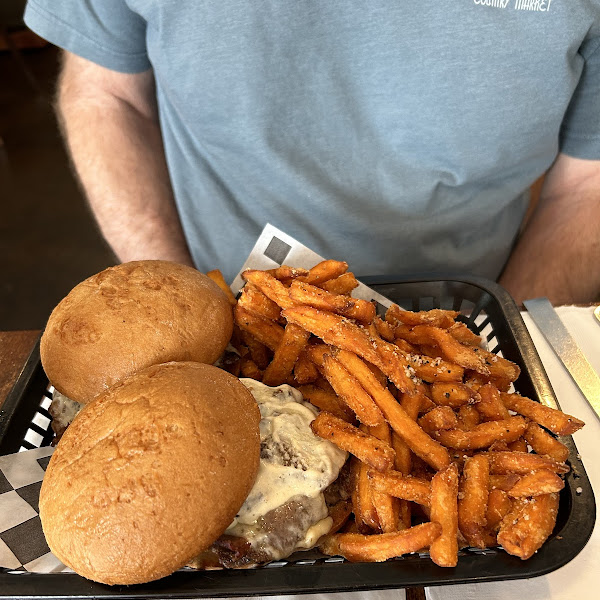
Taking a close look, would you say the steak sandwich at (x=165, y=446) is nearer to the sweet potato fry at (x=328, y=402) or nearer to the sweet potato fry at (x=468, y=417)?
the sweet potato fry at (x=328, y=402)

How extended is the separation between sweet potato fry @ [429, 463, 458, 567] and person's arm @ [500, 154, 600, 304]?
1.18 meters

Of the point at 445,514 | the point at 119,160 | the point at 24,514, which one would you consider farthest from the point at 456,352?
the point at 119,160

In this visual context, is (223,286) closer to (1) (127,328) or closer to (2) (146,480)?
(1) (127,328)

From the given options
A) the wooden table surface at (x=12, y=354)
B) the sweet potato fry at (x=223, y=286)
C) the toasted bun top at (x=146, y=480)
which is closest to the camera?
the toasted bun top at (x=146, y=480)

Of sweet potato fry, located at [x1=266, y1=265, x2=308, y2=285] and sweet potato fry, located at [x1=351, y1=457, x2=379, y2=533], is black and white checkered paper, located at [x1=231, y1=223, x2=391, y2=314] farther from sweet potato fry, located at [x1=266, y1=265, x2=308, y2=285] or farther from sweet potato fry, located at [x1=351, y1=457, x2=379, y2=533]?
sweet potato fry, located at [x1=351, y1=457, x2=379, y2=533]

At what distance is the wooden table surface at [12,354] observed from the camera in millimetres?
1577

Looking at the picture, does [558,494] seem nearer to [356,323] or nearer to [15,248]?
[356,323]

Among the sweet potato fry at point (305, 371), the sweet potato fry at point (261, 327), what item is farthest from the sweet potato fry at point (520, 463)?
the sweet potato fry at point (261, 327)

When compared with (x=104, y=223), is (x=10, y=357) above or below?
below

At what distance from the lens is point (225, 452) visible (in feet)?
3.15

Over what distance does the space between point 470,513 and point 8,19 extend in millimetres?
7421

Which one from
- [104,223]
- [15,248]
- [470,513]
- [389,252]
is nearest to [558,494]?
[470,513]

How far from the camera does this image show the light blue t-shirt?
1459mm

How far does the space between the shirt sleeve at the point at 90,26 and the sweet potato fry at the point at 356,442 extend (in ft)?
4.50
